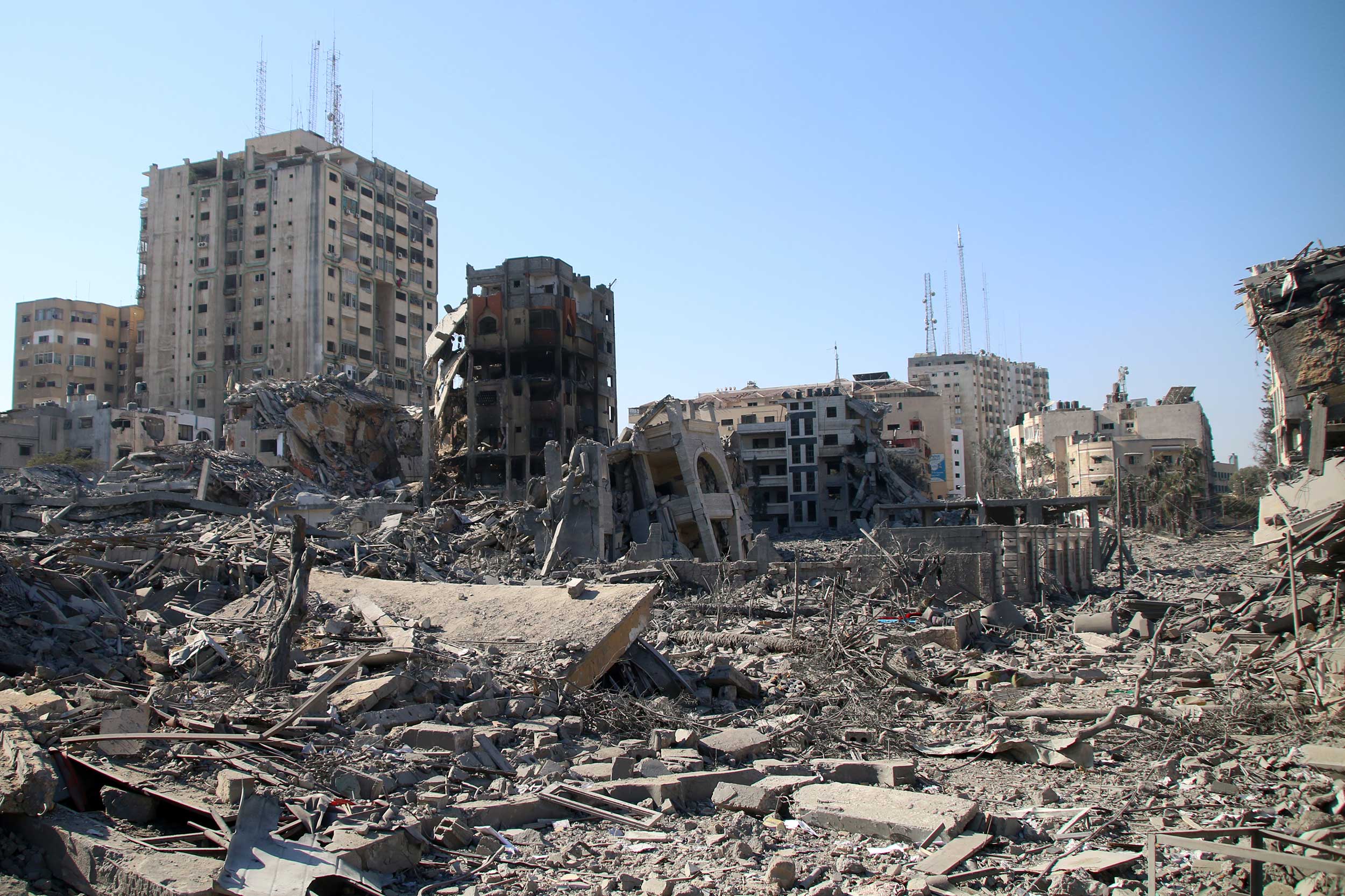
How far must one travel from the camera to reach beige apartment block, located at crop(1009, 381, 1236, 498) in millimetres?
65438

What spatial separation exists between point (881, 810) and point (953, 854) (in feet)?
2.89

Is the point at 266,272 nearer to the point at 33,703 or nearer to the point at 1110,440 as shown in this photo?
the point at 1110,440

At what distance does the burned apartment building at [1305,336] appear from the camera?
738 inches

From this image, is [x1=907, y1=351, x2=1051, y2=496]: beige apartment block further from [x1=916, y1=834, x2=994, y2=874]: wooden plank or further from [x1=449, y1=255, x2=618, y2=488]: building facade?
[x1=916, y1=834, x2=994, y2=874]: wooden plank

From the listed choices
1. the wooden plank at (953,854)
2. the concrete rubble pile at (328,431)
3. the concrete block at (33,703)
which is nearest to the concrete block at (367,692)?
the concrete block at (33,703)

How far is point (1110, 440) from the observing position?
6862 centimetres

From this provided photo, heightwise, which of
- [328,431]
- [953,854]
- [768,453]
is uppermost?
[328,431]

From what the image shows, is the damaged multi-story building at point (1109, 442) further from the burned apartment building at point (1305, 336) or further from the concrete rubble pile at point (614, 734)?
the concrete rubble pile at point (614, 734)

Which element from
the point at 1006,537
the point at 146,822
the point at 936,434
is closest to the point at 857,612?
the point at 1006,537

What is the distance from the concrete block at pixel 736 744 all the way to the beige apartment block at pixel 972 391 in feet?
312

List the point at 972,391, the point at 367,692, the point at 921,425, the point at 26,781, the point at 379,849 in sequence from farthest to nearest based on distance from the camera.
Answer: the point at 972,391 → the point at 921,425 → the point at 367,692 → the point at 26,781 → the point at 379,849

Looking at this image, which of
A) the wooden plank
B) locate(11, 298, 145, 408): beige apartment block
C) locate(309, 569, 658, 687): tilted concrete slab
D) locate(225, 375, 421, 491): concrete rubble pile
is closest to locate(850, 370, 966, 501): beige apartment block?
locate(225, 375, 421, 491): concrete rubble pile

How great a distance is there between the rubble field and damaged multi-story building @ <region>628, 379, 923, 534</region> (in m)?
43.4

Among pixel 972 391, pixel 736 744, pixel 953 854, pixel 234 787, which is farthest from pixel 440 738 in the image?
pixel 972 391
